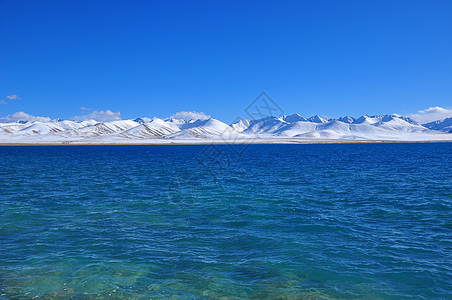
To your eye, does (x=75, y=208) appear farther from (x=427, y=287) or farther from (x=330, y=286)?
(x=427, y=287)

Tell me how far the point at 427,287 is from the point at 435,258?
8.06 ft

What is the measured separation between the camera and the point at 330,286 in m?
10.1

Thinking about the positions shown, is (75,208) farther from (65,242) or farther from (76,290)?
(76,290)

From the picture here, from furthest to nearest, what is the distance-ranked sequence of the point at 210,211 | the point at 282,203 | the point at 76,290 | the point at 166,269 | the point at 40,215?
the point at 282,203, the point at 210,211, the point at 40,215, the point at 166,269, the point at 76,290

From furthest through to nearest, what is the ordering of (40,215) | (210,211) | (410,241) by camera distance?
(210,211) < (40,215) < (410,241)

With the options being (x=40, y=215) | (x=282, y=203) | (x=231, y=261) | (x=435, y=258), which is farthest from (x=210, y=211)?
(x=435, y=258)

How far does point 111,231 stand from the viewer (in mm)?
15188

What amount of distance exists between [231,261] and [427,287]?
6.64 meters

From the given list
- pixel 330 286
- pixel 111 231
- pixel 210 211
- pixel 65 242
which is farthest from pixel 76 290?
pixel 210 211

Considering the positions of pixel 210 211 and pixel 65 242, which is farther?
pixel 210 211

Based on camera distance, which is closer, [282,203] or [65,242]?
[65,242]

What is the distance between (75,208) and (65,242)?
6.76 m

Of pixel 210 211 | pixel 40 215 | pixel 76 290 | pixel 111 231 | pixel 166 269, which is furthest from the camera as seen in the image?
pixel 210 211

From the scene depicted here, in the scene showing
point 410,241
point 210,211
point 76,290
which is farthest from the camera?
point 210,211
